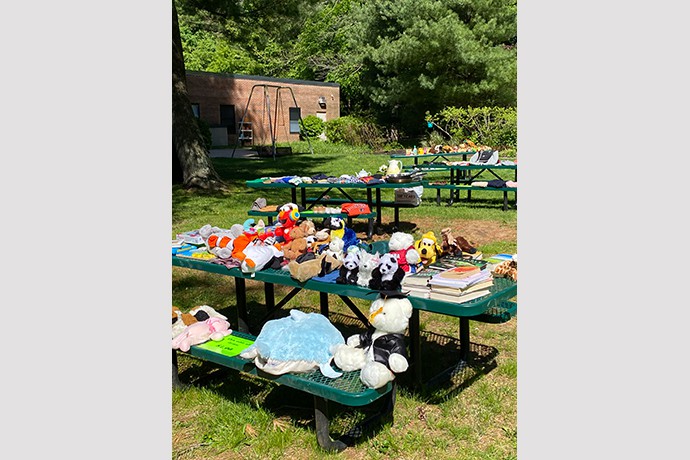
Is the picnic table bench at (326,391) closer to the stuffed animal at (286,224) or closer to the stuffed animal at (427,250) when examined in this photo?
the stuffed animal at (427,250)

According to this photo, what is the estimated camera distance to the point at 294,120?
32.7m

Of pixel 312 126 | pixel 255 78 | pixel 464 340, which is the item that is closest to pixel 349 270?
pixel 464 340

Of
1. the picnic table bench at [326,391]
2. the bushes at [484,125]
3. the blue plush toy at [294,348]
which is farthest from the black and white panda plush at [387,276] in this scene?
the bushes at [484,125]

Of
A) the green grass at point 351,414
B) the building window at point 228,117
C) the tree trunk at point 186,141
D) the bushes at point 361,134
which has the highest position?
the building window at point 228,117

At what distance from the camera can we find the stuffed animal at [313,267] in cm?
380

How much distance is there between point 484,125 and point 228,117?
1408 centimetres

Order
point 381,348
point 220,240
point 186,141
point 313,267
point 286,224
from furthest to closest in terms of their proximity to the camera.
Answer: point 186,141 < point 286,224 < point 220,240 < point 313,267 < point 381,348

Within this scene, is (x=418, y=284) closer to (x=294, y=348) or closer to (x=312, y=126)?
(x=294, y=348)

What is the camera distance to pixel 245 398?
389cm

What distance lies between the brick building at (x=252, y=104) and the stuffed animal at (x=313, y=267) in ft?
77.4

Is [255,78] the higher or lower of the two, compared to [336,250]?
higher

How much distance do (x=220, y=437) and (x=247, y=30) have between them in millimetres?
13808

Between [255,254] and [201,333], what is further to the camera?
[255,254]

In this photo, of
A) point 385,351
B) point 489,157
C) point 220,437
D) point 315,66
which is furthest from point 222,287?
point 315,66
